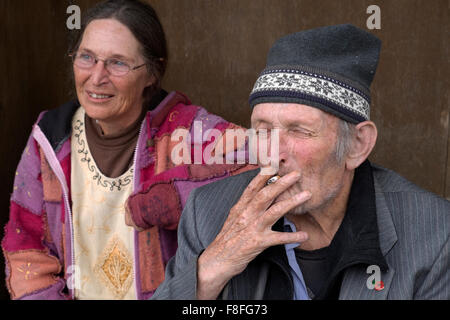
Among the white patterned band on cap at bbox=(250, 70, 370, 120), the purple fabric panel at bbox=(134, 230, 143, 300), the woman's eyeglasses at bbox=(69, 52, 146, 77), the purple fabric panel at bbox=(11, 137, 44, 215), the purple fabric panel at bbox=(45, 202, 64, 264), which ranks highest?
the woman's eyeglasses at bbox=(69, 52, 146, 77)

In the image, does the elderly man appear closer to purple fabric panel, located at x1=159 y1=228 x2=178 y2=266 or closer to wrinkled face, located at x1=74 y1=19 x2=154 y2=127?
purple fabric panel, located at x1=159 y1=228 x2=178 y2=266

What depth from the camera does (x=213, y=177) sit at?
264 cm

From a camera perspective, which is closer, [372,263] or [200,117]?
[372,263]

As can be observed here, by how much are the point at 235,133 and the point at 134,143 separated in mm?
551

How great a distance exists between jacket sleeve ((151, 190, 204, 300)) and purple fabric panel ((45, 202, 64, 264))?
3.27ft

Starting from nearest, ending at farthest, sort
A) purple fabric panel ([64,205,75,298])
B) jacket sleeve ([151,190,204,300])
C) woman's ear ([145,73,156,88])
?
1. jacket sleeve ([151,190,204,300])
2. purple fabric panel ([64,205,75,298])
3. woman's ear ([145,73,156,88])

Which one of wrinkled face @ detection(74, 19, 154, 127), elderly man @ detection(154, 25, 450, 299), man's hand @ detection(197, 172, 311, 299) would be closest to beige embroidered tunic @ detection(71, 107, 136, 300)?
wrinkled face @ detection(74, 19, 154, 127)

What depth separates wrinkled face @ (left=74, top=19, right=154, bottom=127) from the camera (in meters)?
2.71

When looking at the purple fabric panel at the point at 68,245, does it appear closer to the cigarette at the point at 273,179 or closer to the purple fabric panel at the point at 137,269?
the purple fabric panel at the point at 137,269

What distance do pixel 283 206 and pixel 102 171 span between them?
1406 millimetres

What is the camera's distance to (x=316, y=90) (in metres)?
1.76
